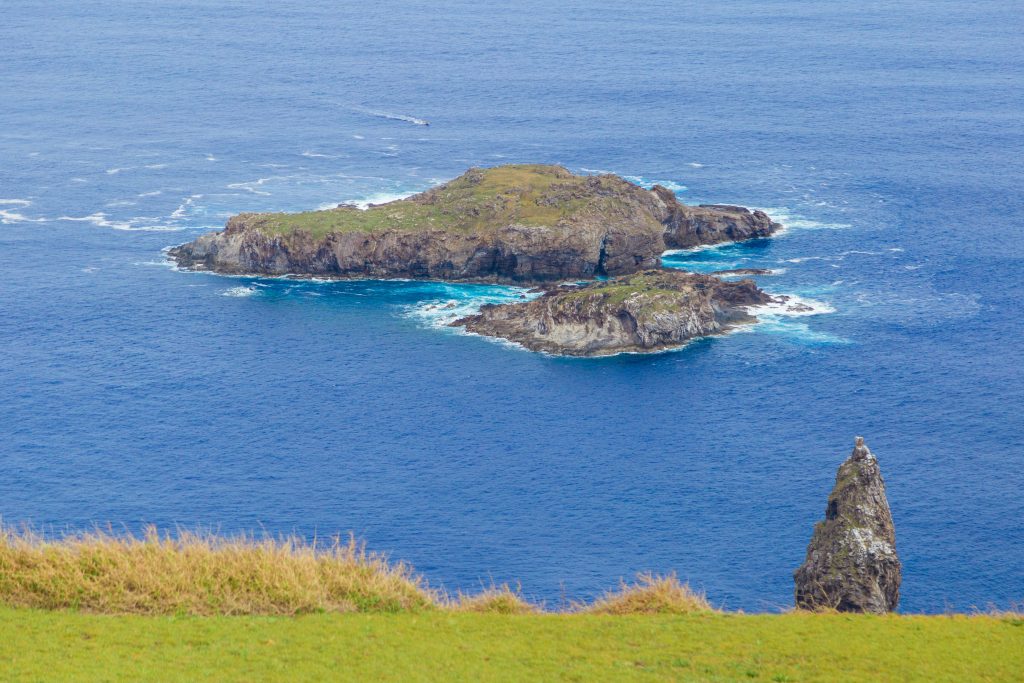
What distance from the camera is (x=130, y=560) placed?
6219cm

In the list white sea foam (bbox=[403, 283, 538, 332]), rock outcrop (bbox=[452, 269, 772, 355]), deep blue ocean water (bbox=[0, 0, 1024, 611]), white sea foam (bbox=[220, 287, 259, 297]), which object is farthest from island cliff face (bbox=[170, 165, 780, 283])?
rock outcrop (bbox=[452, 269, 772, 355])

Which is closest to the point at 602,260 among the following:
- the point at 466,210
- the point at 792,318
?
the point at 466,210

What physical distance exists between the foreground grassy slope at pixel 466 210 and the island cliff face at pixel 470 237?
141mm

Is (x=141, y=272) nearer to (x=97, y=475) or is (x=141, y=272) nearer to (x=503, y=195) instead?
(x=503, y=195)

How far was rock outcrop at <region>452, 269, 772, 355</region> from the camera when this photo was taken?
159500 mm

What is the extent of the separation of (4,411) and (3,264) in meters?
54.3

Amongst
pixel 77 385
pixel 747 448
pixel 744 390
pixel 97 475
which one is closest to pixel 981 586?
pixel 747 448

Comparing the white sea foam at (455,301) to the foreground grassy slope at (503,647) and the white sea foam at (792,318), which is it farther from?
the foreground grassy slope at (503,647)

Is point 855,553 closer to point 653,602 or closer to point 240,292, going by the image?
point 653,602

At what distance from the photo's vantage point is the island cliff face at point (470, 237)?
593ft

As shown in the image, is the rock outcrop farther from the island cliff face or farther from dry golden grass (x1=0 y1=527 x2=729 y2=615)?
dry golden grass (x1=0 y1=527 x2=729 y2=615)

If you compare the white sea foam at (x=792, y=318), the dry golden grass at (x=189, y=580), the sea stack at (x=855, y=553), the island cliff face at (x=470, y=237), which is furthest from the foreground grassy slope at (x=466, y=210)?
the dry golden grass at (x=189, y=580)

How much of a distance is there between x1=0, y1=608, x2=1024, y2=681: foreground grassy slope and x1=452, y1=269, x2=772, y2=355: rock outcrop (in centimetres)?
9813

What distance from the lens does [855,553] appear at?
8106 centimetres
